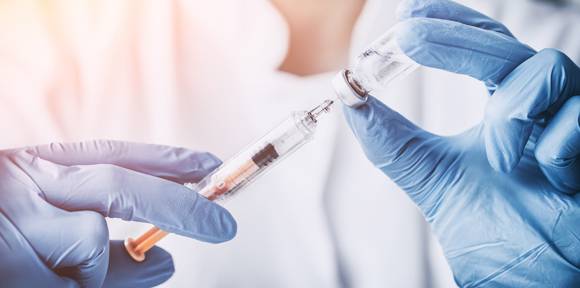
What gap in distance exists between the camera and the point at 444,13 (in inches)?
39.2

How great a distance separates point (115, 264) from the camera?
96 centimetres

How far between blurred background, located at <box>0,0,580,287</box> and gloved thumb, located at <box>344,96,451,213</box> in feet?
0.12

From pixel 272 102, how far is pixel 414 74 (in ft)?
0.96

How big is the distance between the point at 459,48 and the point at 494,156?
19 cm

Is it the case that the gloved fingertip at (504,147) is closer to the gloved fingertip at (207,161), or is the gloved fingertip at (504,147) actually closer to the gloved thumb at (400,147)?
the gloved thumb at (400,147)

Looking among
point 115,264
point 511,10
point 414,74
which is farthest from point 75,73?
point 511,10

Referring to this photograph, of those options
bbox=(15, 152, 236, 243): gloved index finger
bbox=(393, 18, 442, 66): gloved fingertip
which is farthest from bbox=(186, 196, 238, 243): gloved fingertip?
bbox=(393, 18, 442, 66): gloved fingertip

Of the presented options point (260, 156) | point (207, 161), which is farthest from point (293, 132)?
point (207, 161)

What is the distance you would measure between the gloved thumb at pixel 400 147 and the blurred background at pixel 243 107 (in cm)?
4

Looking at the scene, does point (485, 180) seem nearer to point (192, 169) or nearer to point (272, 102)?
point (272, 102)

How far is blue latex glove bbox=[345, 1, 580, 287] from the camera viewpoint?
91cm

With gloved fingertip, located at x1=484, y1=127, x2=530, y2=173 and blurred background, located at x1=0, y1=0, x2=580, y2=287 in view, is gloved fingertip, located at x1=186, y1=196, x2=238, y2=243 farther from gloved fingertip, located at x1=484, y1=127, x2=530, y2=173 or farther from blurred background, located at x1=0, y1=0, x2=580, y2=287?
gloved fingertip, located at x1=484, y1=127, x2=530, y2=173

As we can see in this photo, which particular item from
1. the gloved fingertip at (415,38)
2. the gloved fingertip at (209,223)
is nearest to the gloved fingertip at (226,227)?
the gloved fingertip at (209,223)

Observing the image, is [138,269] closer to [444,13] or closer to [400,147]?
[400,147]
